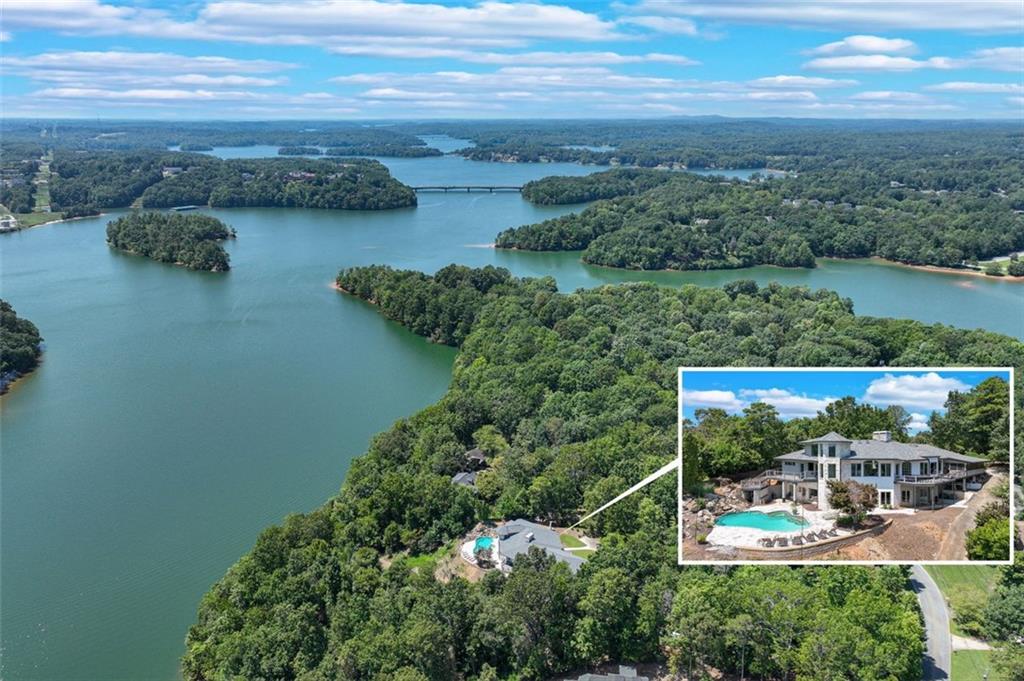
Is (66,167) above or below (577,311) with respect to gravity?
above

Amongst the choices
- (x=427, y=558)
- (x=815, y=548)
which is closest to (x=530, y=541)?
(x=427, y=558)

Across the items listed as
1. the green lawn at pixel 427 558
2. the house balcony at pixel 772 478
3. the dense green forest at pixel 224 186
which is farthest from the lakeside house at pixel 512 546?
the dense green forest at pixel 224 186

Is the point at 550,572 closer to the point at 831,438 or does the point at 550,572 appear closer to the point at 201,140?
the point at 831,438

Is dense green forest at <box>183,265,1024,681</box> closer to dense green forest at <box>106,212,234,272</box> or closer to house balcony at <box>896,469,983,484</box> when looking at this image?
house balcony at <box>896,469,983,484</box>

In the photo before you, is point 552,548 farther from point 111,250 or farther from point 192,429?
point 111,250

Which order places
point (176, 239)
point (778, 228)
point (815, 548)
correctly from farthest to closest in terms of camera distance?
point (778, 228), point (176, 239), point (815, 548)

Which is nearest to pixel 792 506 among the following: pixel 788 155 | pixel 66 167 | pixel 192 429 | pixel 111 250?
pixel 192 429

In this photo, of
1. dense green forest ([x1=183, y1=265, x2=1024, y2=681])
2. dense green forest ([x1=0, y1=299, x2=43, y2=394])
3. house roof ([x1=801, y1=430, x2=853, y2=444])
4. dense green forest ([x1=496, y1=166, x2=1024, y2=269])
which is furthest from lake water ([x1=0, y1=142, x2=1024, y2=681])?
house roof ([x1=801, y1=430, x2=853, y2=444])

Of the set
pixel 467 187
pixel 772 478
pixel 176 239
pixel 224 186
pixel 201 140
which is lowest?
pixel 772 478
